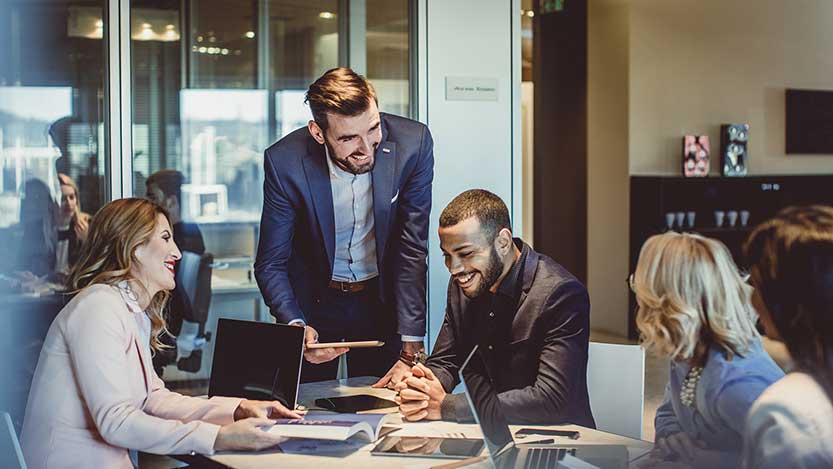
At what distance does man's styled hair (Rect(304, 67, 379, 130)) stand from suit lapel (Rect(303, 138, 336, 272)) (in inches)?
8.6

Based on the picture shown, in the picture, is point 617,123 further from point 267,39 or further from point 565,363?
point 565,363

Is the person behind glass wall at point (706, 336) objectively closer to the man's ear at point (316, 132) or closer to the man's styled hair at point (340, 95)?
the man's styled hair at point (340, 95)

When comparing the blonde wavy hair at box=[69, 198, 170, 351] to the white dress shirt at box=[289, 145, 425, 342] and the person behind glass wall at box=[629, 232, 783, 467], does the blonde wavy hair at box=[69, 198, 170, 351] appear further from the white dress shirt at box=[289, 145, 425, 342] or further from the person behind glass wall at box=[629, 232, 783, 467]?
the person behind glass wall at box=[629, 232, 783, 467]

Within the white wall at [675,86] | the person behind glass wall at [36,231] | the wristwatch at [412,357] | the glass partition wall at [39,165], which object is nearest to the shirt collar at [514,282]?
the wristwatch at [412,357]

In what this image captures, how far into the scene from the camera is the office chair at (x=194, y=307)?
214 inches

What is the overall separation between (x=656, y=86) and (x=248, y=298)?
184 inches

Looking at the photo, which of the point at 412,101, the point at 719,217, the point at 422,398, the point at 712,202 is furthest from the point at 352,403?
the point at 712,202

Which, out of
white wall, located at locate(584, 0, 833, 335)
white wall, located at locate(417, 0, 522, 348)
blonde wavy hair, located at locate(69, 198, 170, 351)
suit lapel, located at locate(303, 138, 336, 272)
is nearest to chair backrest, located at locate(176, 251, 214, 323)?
white wall, located at locate(417, 0, 522, 348)

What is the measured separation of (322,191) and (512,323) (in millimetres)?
948

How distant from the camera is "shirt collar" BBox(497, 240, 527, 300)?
9.61 feet

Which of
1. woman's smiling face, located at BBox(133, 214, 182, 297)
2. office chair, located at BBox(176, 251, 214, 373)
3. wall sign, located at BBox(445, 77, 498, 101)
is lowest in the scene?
office chair, located at BBox(176, 251, 214, 373)

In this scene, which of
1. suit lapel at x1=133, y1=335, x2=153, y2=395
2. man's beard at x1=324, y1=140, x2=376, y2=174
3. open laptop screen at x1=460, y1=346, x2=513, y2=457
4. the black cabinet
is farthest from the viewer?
the black cabinet

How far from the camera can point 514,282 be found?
2936mm

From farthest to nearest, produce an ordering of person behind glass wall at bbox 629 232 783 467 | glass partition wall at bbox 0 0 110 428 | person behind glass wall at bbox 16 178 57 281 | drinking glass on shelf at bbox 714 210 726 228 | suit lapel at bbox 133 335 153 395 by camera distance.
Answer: drinking glass on shelf at bbox 714 210 726 228, person behind glass wall at bbox 16 178 57 281, glass partition wall at bbox 0 0 110 428, suit lapel at bbox 133 335 153 395, person behind glass wall at bbox 629 232 783 467
